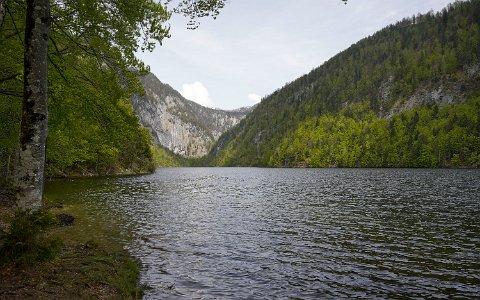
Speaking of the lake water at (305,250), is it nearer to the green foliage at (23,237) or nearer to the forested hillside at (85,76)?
the green foliage at (23,237)

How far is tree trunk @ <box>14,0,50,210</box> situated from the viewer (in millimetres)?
9188

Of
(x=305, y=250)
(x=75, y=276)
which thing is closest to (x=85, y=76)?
(x=75, y=276)

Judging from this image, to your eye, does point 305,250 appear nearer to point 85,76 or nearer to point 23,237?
point 23,237

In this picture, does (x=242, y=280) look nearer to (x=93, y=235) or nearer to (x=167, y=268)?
(x=167, y=268)

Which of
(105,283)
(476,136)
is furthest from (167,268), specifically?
(476,136)

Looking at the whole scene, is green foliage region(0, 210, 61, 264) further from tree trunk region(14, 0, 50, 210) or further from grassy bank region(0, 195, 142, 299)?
tree trunk region(14, 0, 50, 210)

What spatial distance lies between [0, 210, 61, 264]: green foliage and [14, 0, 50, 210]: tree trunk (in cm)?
Result: 49

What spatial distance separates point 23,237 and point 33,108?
384 cm

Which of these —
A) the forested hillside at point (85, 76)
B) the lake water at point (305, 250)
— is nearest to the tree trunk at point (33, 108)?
the forested hillside at point (85, 76)

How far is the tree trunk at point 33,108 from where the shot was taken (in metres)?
9.19

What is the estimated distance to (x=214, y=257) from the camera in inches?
708

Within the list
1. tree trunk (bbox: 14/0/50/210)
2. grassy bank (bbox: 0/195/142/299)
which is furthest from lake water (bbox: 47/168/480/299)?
tree trunk (bbox: 14/0/50/210)

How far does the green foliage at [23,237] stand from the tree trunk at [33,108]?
491 millimetres

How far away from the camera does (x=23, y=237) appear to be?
10.0 meters
